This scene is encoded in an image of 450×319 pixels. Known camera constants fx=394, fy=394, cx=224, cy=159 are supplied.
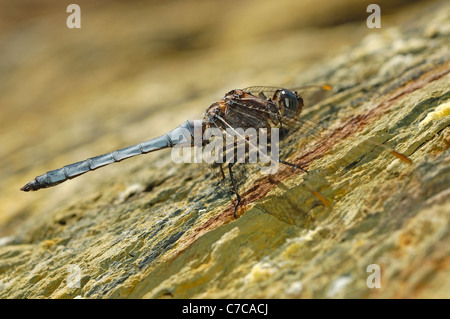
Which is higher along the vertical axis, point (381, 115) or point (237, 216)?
point (381, 115)

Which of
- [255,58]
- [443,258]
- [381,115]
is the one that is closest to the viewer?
[443,258]

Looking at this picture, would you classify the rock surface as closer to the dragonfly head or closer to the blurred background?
the blurred background

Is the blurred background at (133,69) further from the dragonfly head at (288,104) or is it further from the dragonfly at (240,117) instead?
the dragonfly head at (288,104)

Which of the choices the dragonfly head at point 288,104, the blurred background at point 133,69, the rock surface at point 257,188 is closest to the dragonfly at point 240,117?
the dragonfly head at point 288,104

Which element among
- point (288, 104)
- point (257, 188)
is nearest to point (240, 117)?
point (288, 104)

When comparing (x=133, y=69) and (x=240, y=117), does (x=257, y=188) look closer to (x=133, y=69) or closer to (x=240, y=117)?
(x=240, y=117)

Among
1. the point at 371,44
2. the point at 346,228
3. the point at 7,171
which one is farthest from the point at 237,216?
the point at 7,171
